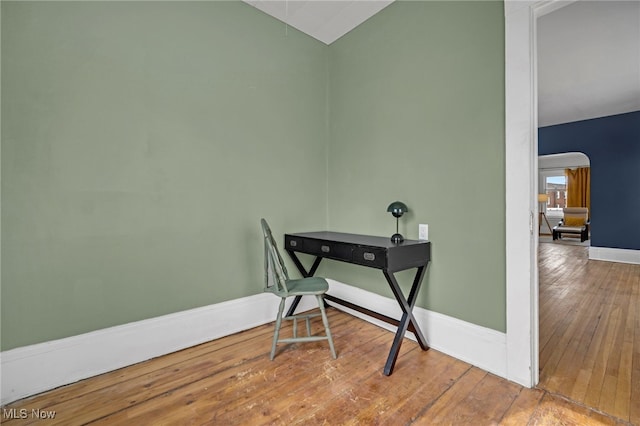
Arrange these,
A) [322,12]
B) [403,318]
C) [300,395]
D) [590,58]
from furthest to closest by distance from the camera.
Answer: [590,58], [322,12], [403,318], [300,395]

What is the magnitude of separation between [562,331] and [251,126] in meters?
3.08

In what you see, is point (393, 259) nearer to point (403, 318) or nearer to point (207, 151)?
point (403, 318)

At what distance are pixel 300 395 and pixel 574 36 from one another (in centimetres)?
396

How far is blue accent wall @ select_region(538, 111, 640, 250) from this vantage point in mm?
5047

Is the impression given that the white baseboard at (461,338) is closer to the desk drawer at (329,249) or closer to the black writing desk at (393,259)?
the black writing desk at (393,259)

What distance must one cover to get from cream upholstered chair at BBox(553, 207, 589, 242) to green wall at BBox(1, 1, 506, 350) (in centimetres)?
780

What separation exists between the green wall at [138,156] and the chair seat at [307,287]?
19.4 inches

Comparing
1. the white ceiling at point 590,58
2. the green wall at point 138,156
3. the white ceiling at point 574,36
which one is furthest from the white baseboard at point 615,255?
the green wall at point 138,156

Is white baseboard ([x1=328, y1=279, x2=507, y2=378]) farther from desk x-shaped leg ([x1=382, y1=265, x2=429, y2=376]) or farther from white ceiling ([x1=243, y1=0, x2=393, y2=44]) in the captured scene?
white ceiling ([x1=243, y1=0, x2=393, y2=44])

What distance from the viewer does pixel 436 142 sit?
2.09 metres

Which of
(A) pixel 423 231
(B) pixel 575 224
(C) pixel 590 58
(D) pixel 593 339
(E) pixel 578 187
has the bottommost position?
(D) pixel 593 339

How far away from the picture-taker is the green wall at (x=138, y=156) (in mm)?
1584

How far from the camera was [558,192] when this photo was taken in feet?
31.1
